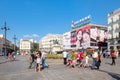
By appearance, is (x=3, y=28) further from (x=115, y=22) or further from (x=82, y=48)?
(x=82, y=48)

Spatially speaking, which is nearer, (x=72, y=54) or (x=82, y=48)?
(x=72, y=54)

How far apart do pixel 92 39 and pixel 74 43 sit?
20.9 meters

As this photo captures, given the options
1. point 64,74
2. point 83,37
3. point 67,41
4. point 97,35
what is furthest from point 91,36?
point 64,74

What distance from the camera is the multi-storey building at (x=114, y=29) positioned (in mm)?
69938

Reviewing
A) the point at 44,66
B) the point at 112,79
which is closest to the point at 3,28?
the point at 44,66

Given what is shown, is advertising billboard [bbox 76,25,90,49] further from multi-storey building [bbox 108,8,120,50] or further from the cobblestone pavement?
the cobblestone pavement

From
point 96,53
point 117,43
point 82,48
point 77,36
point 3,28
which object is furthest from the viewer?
point 77,36

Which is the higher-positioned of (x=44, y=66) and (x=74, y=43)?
(x=74, y=43)

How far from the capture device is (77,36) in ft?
351

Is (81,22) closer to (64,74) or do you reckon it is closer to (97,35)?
(97,35)

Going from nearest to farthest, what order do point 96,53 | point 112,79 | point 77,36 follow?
point 112,79 → point 96,53 → point 77,36

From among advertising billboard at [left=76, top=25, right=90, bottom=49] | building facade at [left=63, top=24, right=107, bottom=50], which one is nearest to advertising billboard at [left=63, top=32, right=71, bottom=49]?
building facade at [left=63, top=24, right=107, bottom=50]

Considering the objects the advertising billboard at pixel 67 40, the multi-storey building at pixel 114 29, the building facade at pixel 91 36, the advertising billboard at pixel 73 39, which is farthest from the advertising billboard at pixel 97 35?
the advertising billboard at pixel 67 40

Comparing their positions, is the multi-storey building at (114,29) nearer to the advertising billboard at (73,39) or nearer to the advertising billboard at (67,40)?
the advertising billboard at (73,39)
